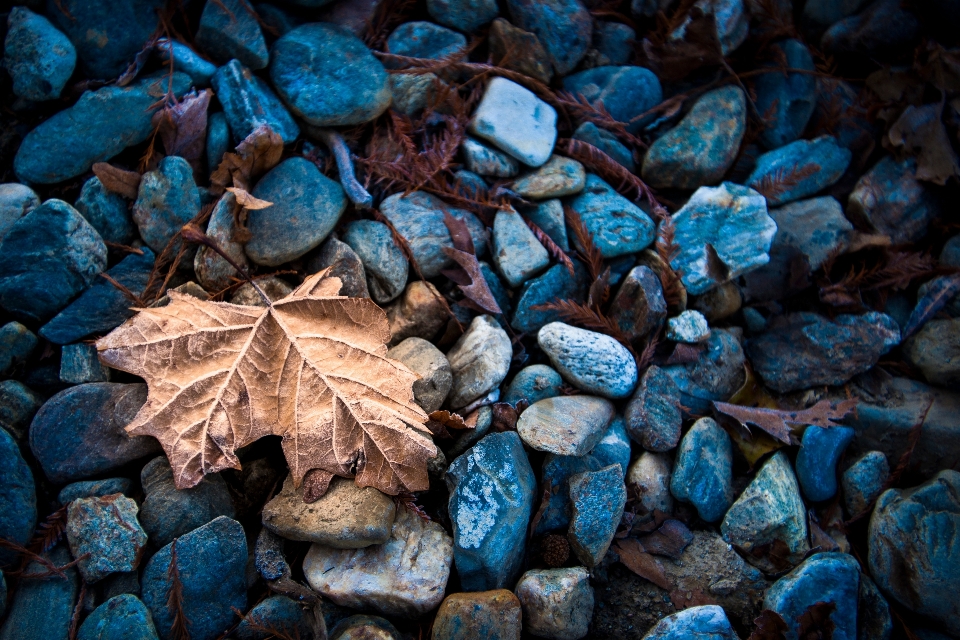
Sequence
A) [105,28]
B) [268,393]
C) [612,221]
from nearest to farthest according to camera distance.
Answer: [268,393]
[105,28]
[612,221]

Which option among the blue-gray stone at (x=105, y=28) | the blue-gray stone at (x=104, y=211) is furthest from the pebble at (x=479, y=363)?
the blue-gray stone at (x=105, y=28)

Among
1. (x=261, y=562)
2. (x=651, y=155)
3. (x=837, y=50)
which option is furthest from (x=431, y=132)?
(x=837, y=50)

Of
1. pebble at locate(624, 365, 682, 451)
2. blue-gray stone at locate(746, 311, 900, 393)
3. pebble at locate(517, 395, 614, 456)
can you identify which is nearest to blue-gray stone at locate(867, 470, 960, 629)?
blue-gray stone at locate(746, 311, 900, 393)

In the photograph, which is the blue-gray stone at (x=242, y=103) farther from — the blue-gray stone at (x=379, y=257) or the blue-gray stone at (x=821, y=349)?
the blue-gray stone at (x=821, y=349)

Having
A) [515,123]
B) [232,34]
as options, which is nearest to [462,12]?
[515,123]

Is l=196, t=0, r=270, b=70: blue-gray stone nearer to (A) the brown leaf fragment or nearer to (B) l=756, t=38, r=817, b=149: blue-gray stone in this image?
(A) the brown leaf fragment

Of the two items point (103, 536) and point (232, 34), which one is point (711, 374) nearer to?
point (103, 536)
